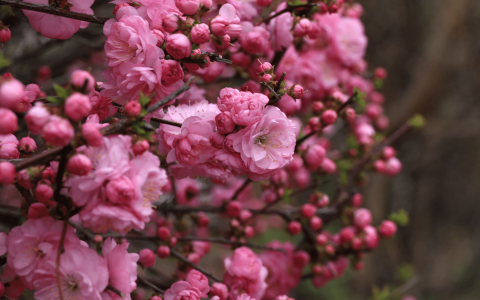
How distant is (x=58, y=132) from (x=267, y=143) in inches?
17.6

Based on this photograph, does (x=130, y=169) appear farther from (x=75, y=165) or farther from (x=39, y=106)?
(x=39, y=106)

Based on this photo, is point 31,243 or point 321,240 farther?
point 321,240

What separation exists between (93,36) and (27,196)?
49.8 inches

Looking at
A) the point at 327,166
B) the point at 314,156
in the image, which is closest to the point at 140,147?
the point at 314,156

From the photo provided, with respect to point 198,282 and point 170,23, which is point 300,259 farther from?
point 170,23

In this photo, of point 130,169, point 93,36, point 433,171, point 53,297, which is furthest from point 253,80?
point 433,171

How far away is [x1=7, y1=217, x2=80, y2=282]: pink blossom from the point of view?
0.69 metres

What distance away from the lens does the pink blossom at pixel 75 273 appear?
2.16ft

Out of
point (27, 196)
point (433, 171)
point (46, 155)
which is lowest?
point (433, 171)

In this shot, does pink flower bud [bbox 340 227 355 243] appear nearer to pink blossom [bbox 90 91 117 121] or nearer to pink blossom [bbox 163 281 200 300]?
pink blossom [bbox 163 281 200 300]

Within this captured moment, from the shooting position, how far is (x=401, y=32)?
2885 millimetres

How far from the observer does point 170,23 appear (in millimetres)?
778

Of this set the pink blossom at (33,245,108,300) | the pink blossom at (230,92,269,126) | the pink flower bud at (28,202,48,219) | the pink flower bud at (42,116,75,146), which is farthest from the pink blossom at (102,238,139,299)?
the pink blossom at (230,92,269,126)

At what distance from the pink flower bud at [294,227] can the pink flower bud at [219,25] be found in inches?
32.6
